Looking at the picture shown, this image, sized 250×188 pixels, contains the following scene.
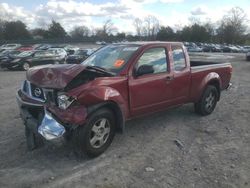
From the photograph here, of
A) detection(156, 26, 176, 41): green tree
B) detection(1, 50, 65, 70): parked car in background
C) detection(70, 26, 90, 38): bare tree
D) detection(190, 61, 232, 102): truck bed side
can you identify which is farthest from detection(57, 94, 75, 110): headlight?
detection(70, 26, 90, 38): bare tree

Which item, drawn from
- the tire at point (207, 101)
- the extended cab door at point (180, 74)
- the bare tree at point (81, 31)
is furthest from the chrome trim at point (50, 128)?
the bare tree at point (81, 31)

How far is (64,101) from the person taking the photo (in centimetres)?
472

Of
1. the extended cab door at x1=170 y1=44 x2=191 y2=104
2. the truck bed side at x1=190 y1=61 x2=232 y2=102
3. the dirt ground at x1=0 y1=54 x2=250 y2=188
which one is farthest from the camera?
the truck bed side at x1=190 y1=61 x2=232 y2=102

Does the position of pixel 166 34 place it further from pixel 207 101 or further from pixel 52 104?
pixel 52 104

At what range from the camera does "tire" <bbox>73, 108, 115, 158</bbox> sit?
15.6 feet

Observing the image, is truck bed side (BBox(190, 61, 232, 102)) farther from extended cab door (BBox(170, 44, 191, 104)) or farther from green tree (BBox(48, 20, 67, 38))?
green tree (BBox(48, 20, 67, 38))

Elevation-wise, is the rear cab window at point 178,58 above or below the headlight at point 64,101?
above

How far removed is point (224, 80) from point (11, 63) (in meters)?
18.9

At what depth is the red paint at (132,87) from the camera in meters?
4.75

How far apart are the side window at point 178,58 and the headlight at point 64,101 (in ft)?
9.01

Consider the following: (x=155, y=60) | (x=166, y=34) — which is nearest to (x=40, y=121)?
(x=155, y=60)

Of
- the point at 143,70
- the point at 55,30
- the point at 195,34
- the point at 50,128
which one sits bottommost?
the point at 195,34

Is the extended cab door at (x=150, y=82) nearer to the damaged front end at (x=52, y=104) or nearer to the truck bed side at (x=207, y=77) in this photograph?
the damaged front end at (x=52, y=104)

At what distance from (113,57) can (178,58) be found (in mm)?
1574
